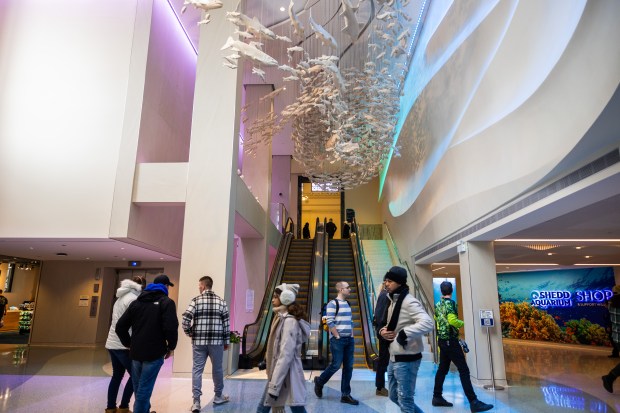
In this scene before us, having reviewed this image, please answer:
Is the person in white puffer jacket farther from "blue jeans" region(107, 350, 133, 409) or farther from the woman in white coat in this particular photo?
the woman in white coat

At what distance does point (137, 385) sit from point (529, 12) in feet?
20.8

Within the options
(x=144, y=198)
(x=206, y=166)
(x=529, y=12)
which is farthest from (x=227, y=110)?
(x=529, y=12)

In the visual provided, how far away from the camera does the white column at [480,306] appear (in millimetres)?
7324

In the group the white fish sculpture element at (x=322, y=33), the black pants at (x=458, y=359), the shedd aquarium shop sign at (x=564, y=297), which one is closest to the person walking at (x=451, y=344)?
the black pants at (x=458, y=359)

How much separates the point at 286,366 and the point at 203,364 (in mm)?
2353

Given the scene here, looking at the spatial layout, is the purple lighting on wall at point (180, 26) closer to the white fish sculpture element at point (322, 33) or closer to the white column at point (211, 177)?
the white column at point (211, 177)

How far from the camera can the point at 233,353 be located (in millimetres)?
8031

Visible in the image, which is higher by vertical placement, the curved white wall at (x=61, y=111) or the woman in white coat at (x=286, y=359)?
the curved white wall at (x=61, y=111)

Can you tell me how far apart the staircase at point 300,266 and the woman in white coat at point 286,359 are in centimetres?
780

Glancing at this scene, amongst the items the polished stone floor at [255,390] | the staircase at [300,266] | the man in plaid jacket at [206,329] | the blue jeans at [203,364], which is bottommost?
the polished stone floor at [255,390]

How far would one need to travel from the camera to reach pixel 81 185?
8.73 metres

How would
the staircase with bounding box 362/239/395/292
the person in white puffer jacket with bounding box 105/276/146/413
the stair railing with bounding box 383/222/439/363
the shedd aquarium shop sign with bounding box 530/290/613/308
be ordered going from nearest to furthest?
the person in white puffer jacket with bounding box 105/276/146/413
the stair railing with bounding box 383/222/439/363
the shedd aquarium shop sign with bounding box 530/290/613/308
the staircase with bounding box 362/239/395/292

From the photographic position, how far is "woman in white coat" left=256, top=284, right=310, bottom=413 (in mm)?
3373

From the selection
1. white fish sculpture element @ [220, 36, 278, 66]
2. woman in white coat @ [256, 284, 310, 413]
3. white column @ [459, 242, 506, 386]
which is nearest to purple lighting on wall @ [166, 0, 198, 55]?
white fish sculpture element @ [220, 36, 278, 66]
